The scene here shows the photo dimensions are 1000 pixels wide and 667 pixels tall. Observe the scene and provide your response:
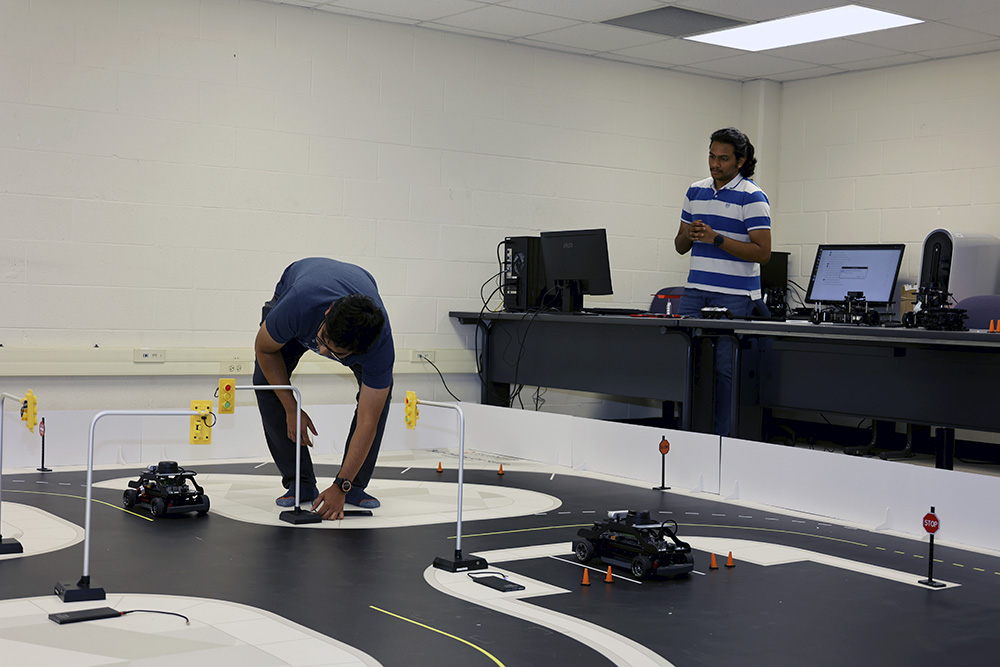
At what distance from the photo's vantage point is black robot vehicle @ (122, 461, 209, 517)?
4551mm

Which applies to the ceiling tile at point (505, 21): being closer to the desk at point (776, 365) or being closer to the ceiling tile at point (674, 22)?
the ceiling tile at point (674, 22)

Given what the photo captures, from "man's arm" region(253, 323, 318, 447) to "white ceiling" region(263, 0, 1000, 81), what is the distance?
10.1 feet

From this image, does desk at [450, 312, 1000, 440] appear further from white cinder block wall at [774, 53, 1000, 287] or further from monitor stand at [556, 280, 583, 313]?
white cinder block wall at [774, 53, 1000, 287]

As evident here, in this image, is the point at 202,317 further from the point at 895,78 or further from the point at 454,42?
the point at 895,78

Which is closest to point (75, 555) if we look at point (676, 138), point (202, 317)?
point (202, 317)

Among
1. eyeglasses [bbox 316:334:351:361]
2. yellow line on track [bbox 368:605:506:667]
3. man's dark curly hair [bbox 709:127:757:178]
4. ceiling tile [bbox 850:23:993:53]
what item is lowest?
yellow line on track [bbox 368:605:506:667]

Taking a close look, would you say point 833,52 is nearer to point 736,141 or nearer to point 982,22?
point 982,22

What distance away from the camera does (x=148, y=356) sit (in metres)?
6.40

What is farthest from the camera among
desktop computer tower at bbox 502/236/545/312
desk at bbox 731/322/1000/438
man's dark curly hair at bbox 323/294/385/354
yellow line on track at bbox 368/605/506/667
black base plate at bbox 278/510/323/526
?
desktop computer tower at bbox 502/236/545/312

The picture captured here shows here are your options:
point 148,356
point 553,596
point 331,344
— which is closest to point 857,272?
point 553,596

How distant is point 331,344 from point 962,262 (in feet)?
15.6

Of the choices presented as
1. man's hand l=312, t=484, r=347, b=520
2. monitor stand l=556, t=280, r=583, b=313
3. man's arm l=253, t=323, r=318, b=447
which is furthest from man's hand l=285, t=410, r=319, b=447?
monitor stand l=556, t=280, r=583, b=313

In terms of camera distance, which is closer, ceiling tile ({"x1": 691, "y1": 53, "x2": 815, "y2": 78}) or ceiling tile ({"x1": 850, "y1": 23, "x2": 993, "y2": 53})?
ceiling tile ({"x1": 850, "y1": 23, "x2": 993, "y2": 53})

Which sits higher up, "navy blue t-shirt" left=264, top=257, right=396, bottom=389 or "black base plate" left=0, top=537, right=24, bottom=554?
"navy blue t-shirt" left=264, top=257, right=396, bottom=389
